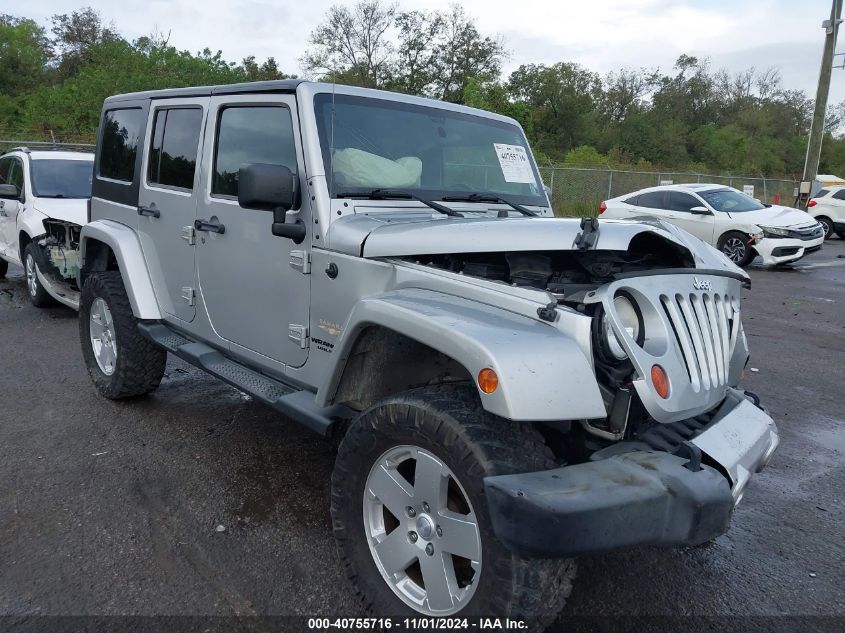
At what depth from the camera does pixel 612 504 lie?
1943 mm

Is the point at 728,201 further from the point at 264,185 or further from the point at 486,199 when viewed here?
the point at 264,185

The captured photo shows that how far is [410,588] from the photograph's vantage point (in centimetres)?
247

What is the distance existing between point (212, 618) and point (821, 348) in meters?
6.76

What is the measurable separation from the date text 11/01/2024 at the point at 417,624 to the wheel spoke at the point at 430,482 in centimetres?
37

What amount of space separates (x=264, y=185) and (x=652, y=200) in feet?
42.5

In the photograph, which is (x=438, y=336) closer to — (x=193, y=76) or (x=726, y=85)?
(x=193, y=76)

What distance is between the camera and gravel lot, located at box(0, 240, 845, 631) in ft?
9.07

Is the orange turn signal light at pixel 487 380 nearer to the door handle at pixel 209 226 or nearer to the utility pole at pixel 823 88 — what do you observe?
the door handle at pixel 209 226

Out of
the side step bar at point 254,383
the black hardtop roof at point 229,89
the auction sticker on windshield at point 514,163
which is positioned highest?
the black hardtop roof at point 229,89

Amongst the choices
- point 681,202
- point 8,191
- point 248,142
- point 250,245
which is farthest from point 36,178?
point 681,202

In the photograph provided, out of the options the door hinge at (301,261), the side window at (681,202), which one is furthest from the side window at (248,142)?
the side window at (681,202)

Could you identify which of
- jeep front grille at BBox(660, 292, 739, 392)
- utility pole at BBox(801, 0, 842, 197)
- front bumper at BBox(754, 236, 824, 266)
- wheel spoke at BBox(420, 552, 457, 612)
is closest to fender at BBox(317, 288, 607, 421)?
jeep front grille at BBox(660, 292, 739, 392)

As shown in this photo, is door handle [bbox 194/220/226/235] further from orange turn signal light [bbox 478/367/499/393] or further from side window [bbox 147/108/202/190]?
orange turn signal light [bbox 478/367/499/393]

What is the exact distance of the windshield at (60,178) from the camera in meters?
7.99
